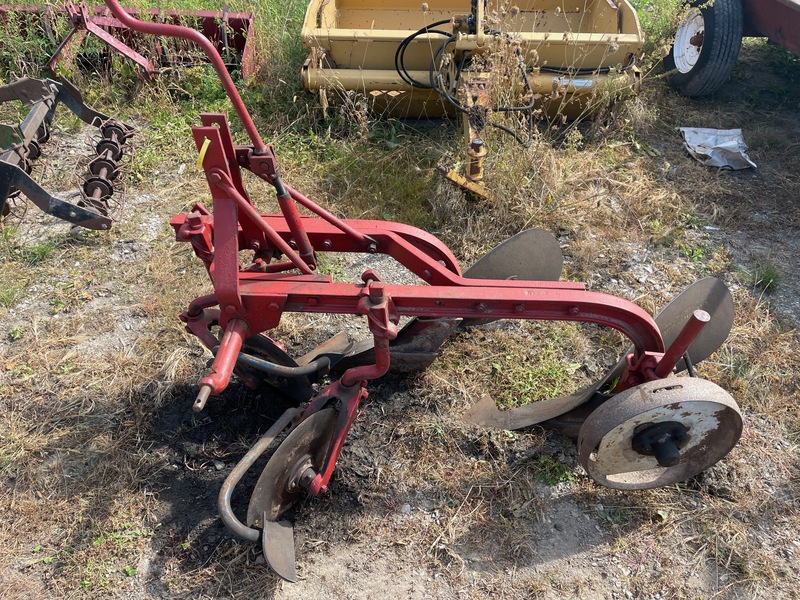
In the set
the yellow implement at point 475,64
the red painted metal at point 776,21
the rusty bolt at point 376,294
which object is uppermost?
the red painted metal at point 776,21

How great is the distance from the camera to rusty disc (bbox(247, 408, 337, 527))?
7.11ft

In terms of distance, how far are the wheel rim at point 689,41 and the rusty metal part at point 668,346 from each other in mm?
3154

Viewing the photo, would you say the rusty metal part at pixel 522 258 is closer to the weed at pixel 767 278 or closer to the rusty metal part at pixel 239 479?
the rusty metal part at pixel 239 479

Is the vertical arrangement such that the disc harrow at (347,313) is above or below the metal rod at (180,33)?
below

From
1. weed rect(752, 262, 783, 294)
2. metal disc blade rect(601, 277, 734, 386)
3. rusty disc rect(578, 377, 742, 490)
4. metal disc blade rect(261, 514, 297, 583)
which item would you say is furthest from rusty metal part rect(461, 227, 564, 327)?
metal disc blade rect(261, 514, 297, 583)

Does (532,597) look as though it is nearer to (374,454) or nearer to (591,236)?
(374,454)

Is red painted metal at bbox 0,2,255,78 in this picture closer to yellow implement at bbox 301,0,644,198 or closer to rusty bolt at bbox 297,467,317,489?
yellow implement at bbox 301,0,644,198

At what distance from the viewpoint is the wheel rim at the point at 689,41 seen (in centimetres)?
486

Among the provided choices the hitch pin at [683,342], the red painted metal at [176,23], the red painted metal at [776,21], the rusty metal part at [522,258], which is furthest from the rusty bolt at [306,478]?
the red painted metal at [776,21]

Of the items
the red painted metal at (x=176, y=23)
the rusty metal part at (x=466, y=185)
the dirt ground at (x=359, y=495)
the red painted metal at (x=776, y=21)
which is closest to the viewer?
the dirt ground at (x=359, y=495)

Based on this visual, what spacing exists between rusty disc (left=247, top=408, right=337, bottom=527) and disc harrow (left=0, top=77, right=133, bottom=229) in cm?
212

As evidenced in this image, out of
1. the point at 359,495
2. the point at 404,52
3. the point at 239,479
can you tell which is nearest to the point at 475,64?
the point at 404,52

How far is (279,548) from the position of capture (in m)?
2.17

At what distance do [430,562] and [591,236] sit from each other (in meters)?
2.32
